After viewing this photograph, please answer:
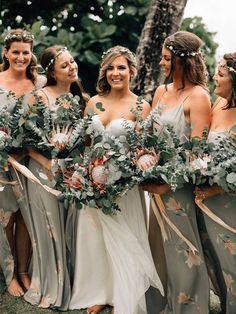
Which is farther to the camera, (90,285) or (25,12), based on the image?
(25,12)

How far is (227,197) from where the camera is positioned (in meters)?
5.76

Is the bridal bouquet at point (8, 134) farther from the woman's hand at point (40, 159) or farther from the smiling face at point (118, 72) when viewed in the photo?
the smiling face at point (118, 72)

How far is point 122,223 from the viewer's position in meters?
6.11

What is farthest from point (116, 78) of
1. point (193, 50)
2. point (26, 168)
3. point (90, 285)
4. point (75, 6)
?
point (75, 6)

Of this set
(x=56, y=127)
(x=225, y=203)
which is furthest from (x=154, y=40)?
(x=225, y=203)

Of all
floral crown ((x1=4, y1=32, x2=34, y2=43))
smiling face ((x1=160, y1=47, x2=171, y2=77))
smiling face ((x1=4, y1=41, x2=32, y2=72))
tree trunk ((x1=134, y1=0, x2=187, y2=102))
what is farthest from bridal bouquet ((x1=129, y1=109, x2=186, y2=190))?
tree trunk ((x1=134, y1=0, x2=187, y2=102))

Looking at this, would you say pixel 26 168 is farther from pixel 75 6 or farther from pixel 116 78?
pixel 75 6

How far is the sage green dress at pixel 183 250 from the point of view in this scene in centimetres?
587

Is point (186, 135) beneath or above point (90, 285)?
above

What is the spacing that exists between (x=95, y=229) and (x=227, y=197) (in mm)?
1231

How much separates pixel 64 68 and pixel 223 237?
Answer: 2077 millimetres

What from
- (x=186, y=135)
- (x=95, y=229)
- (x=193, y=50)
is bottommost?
(x=95, y=229)

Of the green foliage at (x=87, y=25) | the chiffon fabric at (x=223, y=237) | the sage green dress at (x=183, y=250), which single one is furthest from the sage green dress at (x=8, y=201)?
the green foliage at (x=87, y=25)

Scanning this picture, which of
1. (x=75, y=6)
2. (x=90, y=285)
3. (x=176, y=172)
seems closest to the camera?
(x=176, y=172)
